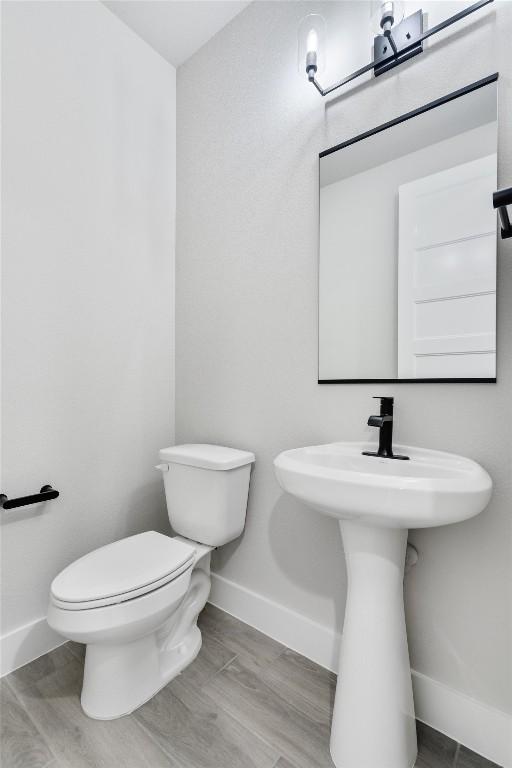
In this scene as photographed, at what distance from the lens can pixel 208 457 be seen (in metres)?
1.43

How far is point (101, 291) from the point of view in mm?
1587

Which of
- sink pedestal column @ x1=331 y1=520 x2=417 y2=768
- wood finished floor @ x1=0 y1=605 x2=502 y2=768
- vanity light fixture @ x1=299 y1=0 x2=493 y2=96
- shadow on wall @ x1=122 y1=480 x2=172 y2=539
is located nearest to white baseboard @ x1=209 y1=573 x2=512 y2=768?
wood finished floor @ x1=0 y1=605 x2=502 y2=768

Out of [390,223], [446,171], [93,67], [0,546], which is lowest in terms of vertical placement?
[0,546]

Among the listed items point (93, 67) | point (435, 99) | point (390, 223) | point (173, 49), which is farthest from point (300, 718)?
point (173, 49)

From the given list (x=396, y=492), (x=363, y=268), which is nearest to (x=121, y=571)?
(x=396, y=492)

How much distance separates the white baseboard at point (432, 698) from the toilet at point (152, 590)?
0.96 ft

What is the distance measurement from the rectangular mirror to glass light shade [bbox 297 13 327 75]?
0.90 ft

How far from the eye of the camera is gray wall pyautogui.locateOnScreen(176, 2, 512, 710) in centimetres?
103

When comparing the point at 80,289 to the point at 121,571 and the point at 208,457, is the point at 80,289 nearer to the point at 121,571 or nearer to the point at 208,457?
the point at 208,457

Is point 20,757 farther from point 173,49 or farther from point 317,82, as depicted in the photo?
point 173,49

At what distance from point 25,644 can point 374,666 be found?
120 cm

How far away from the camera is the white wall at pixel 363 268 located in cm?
121

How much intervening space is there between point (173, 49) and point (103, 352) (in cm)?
149

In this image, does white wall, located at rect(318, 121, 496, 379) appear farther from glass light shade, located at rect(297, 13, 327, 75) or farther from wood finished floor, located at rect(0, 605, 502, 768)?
wood finished floor, located at rect(0, 605, 502, 768)
